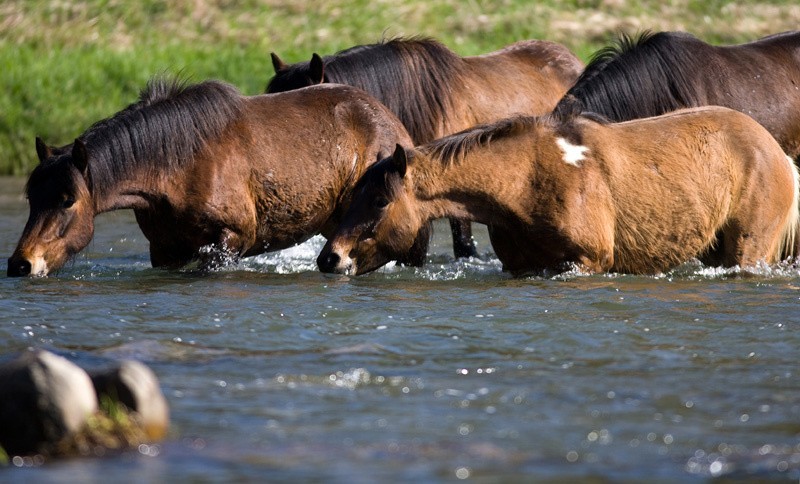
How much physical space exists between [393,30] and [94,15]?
4683 millimetres

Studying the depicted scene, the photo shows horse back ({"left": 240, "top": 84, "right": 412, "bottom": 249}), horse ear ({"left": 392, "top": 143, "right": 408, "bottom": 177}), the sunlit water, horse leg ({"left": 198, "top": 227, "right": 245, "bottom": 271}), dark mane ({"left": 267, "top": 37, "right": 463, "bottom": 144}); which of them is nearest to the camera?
the sunlit water

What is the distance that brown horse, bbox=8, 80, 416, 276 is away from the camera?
8250mm

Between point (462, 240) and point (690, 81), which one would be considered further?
point (462, 240)

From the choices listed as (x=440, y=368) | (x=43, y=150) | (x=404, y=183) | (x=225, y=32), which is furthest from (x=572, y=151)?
(x=225, y=32)

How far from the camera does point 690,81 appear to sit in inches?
404

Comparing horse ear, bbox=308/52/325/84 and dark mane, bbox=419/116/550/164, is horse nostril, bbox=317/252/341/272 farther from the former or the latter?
horse ear, bbox=308/52/325/84

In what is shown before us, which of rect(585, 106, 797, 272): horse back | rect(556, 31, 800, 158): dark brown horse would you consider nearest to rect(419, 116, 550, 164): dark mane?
rect(585, 106, 797, 272): horse back

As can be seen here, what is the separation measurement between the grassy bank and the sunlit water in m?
7.57

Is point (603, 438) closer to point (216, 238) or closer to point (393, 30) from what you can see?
point (216, 238)

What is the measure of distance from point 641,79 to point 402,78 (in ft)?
6.43

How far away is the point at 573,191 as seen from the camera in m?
7.96

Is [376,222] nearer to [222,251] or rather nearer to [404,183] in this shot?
[404,183]

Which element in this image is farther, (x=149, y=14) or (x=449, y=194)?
(x=149, y=14)

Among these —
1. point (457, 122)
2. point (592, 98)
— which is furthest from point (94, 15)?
point (592, 98)
